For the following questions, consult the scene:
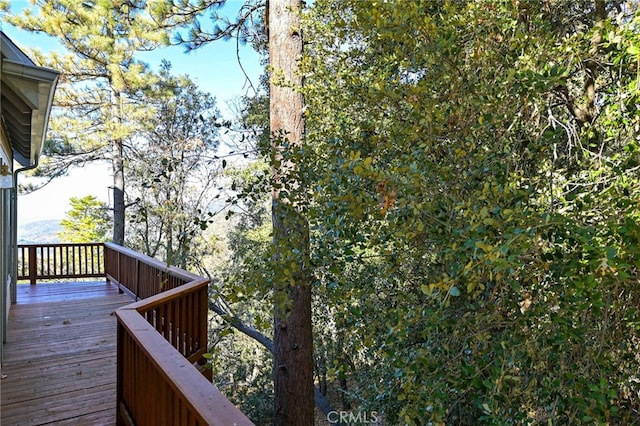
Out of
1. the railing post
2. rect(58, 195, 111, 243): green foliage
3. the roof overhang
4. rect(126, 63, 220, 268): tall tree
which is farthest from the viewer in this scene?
rect(58, 195, 111, 243): green foliage

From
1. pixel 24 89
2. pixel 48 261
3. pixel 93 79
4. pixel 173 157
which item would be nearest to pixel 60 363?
pixel 24 89

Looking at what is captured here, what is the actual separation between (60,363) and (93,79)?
32.6ft

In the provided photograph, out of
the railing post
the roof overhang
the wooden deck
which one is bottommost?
the wooden deck

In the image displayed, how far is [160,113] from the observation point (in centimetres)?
1207

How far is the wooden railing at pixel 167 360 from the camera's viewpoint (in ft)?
5.32

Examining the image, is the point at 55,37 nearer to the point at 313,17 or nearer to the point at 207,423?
the point at 313,17

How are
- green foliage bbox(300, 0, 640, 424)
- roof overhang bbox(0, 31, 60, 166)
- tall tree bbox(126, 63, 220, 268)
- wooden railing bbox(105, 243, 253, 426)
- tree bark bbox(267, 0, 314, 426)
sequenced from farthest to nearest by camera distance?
1. tall tree bbox(126, 63, 220, 268)
2. tree bark bbox(267, 0, 314, 426)
3. roof overhang bbox(0, 31, 60, 166)
4. green foliage bbox(300, 0, 640, 424)
5. wooden railing bbox(105, 243, 253, 426)

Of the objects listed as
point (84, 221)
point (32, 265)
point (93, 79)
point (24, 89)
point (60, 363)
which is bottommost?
point (60, 363)

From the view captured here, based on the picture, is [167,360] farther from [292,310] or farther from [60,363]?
[60,363]

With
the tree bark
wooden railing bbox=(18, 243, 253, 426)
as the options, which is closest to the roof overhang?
wooden railing bbox=(18, 243, 253, 426)

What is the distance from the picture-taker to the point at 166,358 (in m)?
2.10

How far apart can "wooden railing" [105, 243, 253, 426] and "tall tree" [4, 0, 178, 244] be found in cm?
723

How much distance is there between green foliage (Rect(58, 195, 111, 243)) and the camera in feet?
49.8

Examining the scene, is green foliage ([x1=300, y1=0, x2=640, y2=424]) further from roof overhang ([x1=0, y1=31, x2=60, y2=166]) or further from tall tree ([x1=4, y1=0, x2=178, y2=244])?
tall tree ([x1=4, y1=0, x2=178, y2=244])
